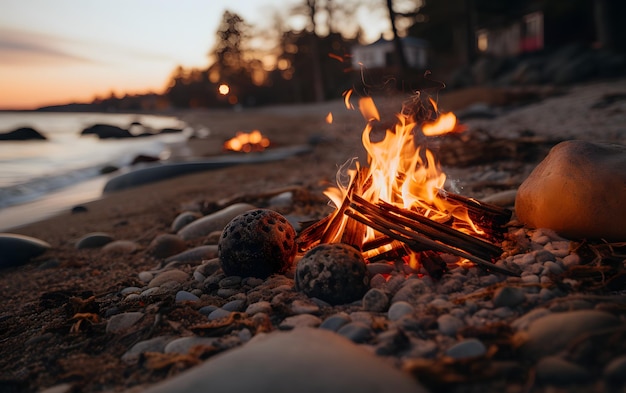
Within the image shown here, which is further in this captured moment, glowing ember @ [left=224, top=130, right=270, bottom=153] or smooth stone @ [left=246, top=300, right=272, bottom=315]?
glowing ember @ [left=224, top=130, right=270, bottom=153]

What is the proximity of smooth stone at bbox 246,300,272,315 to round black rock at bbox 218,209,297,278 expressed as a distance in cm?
50

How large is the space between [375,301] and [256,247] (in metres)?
1.05

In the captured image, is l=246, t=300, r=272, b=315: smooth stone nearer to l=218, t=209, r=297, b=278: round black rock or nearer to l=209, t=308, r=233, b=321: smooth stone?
l=209, t=308, r=233, b=321: smooth stone

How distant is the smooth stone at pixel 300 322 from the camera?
101 inches

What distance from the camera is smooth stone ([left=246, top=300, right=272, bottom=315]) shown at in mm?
2795

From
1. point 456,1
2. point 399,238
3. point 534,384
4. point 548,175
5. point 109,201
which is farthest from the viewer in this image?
point 456,1

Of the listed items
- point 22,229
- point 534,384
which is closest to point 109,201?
point 22,229

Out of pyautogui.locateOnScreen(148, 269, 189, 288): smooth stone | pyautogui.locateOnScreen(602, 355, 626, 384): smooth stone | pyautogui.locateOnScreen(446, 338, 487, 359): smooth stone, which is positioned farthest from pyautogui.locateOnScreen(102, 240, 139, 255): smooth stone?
pyautogui.locateOnScreen(602, 355, 626, 384): smooth stone

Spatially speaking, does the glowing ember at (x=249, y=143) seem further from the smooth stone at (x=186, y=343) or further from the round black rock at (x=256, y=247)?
the smooth stone at (x=186, y=343)

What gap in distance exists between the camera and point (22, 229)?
6.88 metres

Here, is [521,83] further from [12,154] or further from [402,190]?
[12,154]

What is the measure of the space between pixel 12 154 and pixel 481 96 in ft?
76.0

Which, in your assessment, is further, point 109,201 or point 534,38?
point 534,38

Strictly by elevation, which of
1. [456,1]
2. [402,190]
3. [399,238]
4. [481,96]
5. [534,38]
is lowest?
[399,238]
